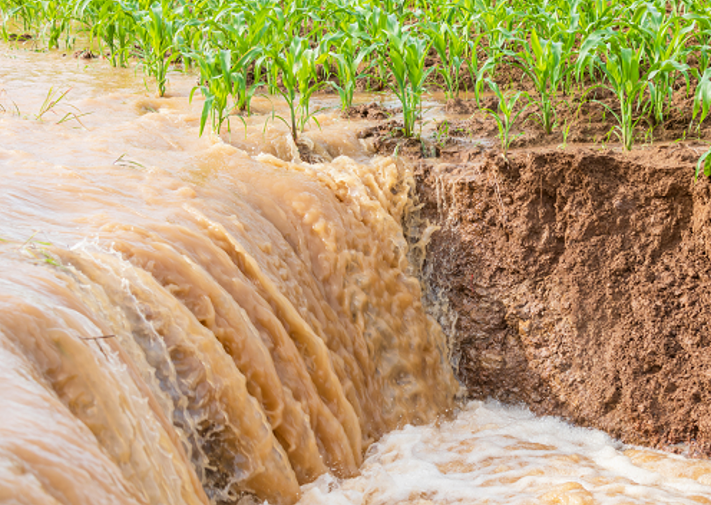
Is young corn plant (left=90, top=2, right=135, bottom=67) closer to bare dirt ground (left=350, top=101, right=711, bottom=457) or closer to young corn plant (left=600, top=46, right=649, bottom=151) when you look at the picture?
bare dirt ground (left=350, top=101, right=711, bottom=457)

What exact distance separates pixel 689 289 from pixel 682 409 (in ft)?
2.02

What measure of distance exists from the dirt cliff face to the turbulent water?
20cm

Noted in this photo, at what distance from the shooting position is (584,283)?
3.35 meters

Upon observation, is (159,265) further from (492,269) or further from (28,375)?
(492,269)

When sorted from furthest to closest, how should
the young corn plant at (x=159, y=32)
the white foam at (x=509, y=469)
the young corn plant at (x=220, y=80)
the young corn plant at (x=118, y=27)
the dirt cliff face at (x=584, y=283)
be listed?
1. the young corn plant at (x=118, y=27)
2. the young corn plant at (x=159, y=32)
3. the young corn plant at (x=220, y=80)
4. the dirt cliff face at (x=584, y=283)
5. the white foam at (x=509, y=469)

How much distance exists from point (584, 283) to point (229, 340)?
79.3 inches

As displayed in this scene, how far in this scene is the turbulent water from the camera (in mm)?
1637

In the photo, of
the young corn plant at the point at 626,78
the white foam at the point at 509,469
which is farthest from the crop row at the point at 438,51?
the white foam at the point at 509,469

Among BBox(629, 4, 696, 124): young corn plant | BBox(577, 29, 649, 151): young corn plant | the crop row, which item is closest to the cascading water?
the crop row

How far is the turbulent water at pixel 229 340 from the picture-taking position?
1.64 meters

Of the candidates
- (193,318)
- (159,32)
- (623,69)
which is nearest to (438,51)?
(623,69)

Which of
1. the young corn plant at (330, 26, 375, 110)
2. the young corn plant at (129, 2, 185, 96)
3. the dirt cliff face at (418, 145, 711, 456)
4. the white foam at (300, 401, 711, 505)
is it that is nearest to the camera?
the white foam at (300, 401, 711, 505)

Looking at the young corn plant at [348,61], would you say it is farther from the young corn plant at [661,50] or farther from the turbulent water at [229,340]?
the young corn plant at [661,50]

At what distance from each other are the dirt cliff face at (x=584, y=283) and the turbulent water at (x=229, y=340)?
204 millimetres
